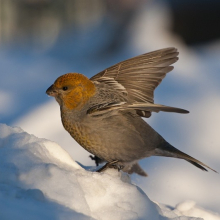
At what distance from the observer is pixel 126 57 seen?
25.6ft

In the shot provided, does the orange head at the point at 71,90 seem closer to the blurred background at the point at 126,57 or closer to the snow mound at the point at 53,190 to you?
the snow mound at the point at 53,190

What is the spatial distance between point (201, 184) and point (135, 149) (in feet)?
4.00

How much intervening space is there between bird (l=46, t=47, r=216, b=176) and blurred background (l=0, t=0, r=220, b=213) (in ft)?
2.55

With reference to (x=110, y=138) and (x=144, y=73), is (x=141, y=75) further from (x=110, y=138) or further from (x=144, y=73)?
(x=110, y=138)

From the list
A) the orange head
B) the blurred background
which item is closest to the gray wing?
the orange head

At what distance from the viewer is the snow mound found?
1.91 m

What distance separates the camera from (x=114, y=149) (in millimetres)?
3023

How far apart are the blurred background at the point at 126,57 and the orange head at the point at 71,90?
3.60 feet

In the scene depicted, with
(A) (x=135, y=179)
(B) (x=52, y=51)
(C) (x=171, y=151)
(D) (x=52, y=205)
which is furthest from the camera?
(B) (x=52, y=51)

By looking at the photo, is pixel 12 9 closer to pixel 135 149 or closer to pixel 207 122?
pixel 207 122

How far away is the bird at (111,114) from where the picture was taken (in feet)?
9.70

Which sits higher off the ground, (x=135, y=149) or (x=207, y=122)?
(x=135, y=149)

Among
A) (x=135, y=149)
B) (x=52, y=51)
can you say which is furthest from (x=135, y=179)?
(x=52, y=51)

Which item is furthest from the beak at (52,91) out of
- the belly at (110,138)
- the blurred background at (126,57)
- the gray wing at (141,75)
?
the blurred background at (126,57)
